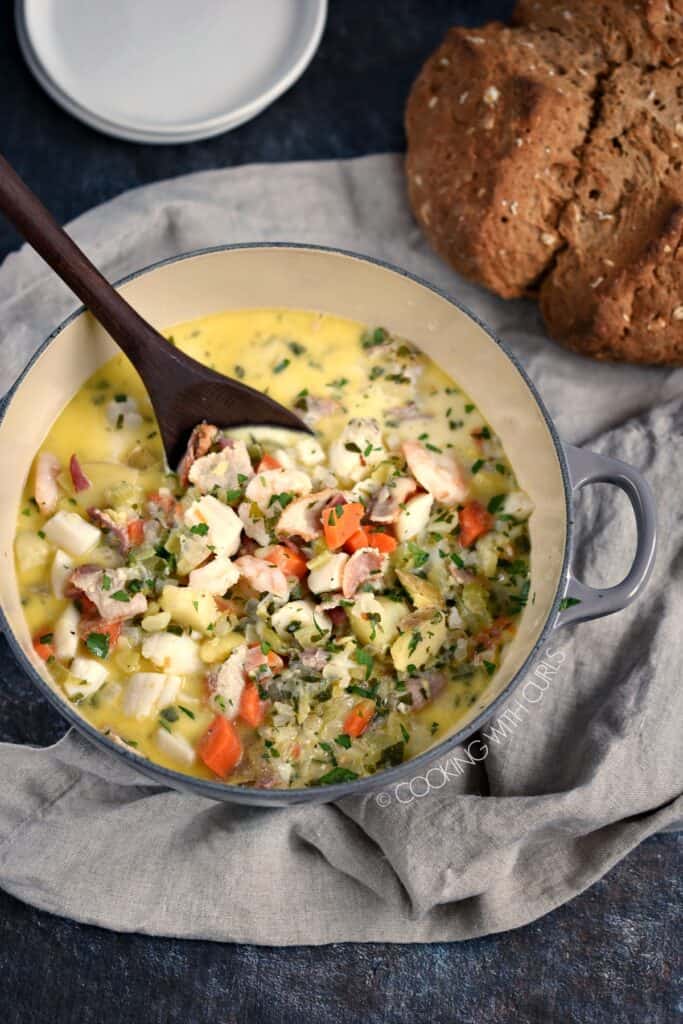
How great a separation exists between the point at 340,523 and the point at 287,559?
17 centimetres

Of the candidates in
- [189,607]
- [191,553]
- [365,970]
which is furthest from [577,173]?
[365,970]

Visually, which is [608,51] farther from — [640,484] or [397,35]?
[640,484]

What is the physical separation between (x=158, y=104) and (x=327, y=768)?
7.72ft

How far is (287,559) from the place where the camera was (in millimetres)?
3096

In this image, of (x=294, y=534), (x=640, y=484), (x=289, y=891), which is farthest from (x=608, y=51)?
(x=289, y=891)

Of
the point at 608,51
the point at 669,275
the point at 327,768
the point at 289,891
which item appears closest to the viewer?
the point at 327,768

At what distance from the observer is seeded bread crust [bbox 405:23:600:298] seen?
3.56 meters

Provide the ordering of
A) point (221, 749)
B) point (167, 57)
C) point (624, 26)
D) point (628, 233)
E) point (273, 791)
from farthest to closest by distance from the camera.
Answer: point (167, 57) → point (624, 26) → point (628, 233) → point (221, 749) → point (273, 791)

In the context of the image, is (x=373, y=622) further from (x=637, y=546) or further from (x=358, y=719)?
Result: (x=637, y=546)

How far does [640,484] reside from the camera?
301 cm

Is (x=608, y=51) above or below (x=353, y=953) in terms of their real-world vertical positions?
above

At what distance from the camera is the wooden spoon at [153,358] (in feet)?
9.87

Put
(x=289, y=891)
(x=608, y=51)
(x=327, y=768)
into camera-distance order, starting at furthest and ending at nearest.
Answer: (x=608, y=51), (x=289, y=891), (x=327, y=768)

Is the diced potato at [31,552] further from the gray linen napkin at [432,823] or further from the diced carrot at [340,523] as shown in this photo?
the diced carrot at [340,523]
